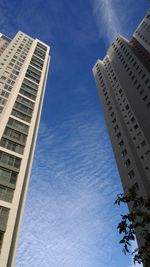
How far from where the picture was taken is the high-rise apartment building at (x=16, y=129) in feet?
75.4

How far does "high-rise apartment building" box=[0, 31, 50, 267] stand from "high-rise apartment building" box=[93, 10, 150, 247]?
12503mm

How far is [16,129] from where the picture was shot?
108ft

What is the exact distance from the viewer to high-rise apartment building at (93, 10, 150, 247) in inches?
1518

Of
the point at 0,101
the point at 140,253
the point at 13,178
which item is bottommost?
the point at 140,253

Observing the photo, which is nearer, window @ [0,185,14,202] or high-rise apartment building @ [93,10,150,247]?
window @ [0,185,14,202]

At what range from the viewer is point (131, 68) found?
61.8 m

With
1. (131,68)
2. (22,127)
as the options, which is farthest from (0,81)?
(131,68)

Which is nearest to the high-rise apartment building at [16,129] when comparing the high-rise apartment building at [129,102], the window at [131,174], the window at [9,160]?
→ the window at [9,160]

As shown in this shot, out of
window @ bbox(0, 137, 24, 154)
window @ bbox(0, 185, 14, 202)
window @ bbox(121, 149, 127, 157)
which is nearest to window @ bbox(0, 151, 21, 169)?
window @ bbox(0, 137, 24, 154)

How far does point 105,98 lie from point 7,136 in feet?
113

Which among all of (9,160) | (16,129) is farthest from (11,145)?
(16,129)

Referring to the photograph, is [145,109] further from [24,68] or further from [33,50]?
[33,50]

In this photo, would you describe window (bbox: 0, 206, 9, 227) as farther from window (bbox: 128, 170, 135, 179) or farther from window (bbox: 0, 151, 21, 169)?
window (bbox: 128, 170, 135, 179)

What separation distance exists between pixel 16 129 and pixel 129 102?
27.6 metres
